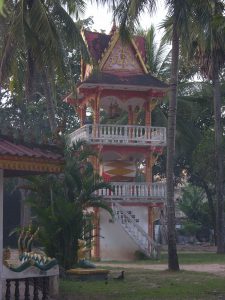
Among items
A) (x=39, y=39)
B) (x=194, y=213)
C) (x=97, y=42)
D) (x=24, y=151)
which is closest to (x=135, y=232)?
(x=97, y=42)

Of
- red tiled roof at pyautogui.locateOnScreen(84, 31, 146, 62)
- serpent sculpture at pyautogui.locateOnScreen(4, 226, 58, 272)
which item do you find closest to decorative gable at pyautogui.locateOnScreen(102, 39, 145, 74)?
red tiled roof at pyautogui.locateOnScreen(84, 31, 146, 62)

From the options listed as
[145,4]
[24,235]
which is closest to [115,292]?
[24,235]

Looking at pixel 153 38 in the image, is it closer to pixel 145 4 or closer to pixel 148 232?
pixel 148 232

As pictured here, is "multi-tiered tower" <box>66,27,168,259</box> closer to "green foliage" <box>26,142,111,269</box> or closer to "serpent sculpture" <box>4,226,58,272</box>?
"green foliage" <box>26,142,111,269</box>

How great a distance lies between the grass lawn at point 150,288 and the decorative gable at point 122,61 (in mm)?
13222

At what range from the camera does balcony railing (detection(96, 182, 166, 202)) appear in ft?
95.1

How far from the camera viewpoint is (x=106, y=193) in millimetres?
29188

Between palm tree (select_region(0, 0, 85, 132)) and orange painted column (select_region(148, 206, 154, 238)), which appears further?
orange painted column (select_region(148, 206, 154, 238))

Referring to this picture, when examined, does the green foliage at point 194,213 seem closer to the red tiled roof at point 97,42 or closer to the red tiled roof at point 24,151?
the red tiled roof at point 97,42

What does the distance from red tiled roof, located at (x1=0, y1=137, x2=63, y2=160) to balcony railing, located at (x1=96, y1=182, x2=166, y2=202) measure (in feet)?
58.5

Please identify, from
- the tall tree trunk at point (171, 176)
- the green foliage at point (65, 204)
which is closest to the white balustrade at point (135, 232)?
the tall tree trunk at point (171, 176)

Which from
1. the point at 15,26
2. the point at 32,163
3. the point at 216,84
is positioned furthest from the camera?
the point at 216,84

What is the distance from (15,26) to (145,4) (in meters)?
4.28

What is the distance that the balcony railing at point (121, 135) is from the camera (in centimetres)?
2875
